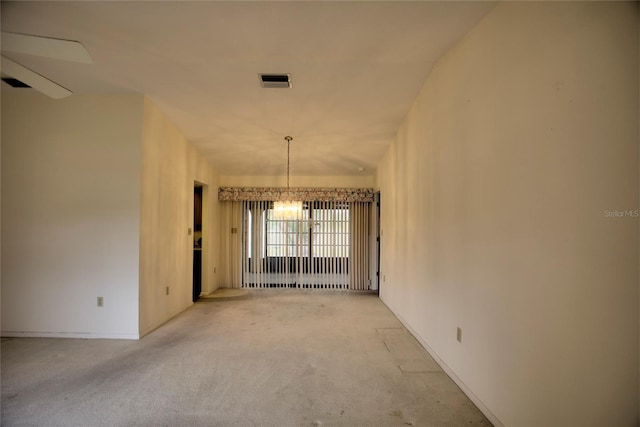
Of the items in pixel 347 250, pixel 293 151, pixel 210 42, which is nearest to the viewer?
pixel 210 42

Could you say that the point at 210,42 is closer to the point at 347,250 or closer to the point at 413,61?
the point at 413,61

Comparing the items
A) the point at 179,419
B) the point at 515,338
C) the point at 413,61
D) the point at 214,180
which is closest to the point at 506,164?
the point at 515,338

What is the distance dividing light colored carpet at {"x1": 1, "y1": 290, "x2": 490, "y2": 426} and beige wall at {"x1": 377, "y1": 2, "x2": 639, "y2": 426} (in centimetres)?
44

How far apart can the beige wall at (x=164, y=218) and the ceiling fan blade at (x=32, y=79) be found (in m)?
0.77

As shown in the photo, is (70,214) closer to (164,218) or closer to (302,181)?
(164,218)

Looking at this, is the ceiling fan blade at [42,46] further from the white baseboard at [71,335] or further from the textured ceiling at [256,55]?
the white baseboard at [71,335]

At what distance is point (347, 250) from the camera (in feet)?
20.7

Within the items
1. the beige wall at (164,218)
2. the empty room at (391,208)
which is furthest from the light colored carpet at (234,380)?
the beige wall at (164,218)

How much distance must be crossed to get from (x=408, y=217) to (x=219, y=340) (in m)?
2.62

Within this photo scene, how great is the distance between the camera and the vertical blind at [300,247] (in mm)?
6195

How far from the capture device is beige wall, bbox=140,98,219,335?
334 centimetres

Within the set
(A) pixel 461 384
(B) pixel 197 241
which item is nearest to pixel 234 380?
(A) pixel 461 384

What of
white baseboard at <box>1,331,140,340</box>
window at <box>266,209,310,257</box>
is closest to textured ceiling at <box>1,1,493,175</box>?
window at <box>266,209,310,257</box>

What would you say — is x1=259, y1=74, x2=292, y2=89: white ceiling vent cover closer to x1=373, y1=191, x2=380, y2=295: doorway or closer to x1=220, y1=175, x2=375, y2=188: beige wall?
x1=220, y1=175, x2=375, y2=188: beige wall
